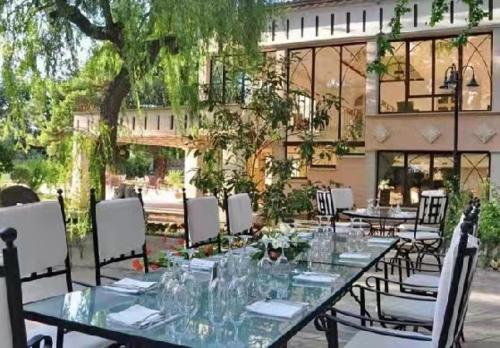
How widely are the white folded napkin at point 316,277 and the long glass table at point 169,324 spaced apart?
1.2 inches

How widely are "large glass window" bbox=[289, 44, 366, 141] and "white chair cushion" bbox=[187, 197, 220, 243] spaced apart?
8965 millimetres

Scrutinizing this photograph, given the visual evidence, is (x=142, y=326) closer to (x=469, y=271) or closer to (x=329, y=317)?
(x=329, y=317)

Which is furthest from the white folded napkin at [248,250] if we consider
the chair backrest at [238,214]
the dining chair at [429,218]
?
the dining chair at [429,218]

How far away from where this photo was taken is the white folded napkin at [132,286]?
2.41 metres

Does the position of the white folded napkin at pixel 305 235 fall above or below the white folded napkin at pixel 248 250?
below

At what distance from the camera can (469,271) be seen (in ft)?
7.23

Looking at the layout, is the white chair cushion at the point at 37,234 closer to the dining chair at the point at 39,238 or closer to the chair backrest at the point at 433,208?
the dining chair at the point at 39,238

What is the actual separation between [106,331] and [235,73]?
6292 mm

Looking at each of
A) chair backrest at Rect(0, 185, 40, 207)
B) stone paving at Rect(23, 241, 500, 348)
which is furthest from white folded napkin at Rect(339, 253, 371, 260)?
chair backrest at Rect(0, 185, 40, 207)

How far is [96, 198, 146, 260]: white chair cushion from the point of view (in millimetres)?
3186

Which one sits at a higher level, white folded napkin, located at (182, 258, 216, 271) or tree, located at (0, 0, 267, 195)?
tree, located at (0, 0, 267, 195)

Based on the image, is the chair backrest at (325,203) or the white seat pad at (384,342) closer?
the white seat pad at (384,342)

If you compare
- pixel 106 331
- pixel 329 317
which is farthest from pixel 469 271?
pixel 106 331

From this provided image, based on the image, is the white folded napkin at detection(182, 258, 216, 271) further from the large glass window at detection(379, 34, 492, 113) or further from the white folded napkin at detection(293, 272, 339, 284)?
the large glass window at detection(379, 34, 492, 113)
